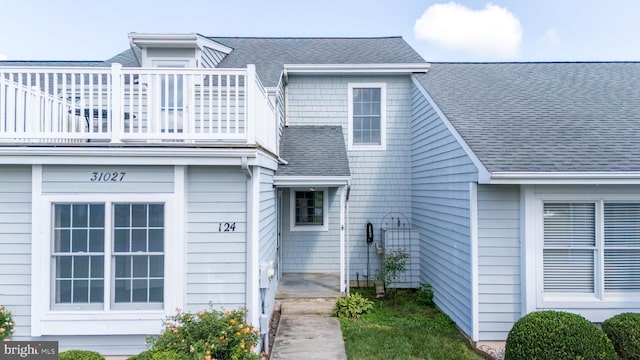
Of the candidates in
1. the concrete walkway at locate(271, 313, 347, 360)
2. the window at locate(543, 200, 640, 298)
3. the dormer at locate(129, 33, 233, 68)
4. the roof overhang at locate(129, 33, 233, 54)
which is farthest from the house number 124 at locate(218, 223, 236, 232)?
the roof overhang at locate(129, 33, 233, 54)

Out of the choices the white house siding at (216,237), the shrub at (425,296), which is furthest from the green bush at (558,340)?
the white house siding at (216,237)

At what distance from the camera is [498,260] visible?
6223 mm

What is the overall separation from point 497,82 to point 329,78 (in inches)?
168

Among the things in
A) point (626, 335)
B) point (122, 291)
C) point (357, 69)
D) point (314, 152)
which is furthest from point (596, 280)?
point (122, 291)

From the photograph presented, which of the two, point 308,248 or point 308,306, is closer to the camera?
point 308,306

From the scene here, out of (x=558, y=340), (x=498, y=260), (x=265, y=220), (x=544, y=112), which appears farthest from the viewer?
(x=544, y=112)

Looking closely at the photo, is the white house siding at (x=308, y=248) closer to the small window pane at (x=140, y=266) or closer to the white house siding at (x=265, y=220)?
the white house siding at (x=265, y=220)

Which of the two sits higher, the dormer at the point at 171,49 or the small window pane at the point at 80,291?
the dormer at the point at 171,49

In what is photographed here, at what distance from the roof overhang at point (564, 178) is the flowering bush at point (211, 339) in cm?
417

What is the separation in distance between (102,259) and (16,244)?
1.19m

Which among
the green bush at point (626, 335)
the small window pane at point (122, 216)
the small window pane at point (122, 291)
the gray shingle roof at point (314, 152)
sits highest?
the gray shingle roof at point (314, 152)

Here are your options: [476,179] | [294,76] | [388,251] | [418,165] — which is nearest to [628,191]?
[476,179]

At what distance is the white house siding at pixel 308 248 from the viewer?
9.80m

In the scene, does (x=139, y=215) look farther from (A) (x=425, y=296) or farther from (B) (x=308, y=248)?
(A) (x=425, y=296)
